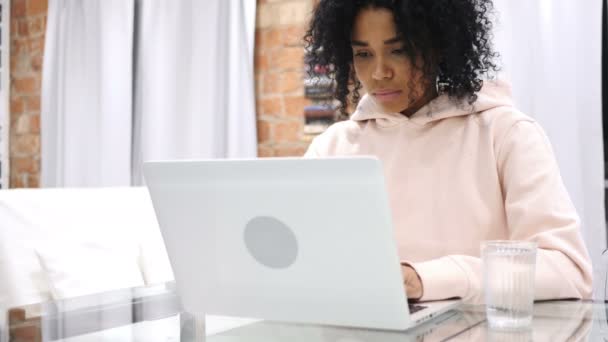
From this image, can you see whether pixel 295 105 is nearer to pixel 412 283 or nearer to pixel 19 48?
pixel 19 48

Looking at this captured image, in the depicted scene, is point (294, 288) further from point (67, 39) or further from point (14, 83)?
point (14, 83)

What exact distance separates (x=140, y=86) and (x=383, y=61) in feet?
6.44

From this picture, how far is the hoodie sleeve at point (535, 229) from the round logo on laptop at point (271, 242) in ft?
0.79

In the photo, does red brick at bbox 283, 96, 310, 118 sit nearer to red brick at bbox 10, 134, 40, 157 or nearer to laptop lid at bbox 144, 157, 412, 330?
red brick at bbox 10, 134, 40, 157

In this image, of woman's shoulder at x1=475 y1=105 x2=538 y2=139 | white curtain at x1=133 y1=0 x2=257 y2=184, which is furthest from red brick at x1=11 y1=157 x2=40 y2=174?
woman's shoulder at x1=475 y1=105 x2=538 y2=139

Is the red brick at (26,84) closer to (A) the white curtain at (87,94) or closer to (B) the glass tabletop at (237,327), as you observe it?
(A) the white curtain at (87,94)

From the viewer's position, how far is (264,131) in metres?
2.98

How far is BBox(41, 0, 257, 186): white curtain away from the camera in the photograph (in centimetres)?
291

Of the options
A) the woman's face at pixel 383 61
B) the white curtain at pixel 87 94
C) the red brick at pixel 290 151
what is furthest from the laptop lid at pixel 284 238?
the white curtain at pixel 87 94

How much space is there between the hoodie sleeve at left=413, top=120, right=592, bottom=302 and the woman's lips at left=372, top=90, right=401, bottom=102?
237 millimetres

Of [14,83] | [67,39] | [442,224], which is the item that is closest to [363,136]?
[442,224]

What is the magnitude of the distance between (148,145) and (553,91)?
65.0 inches

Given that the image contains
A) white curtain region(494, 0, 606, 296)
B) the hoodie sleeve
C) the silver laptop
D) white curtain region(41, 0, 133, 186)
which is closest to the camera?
the silver laptop

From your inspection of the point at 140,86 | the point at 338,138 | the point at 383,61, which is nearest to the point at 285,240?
the point at 383,61
